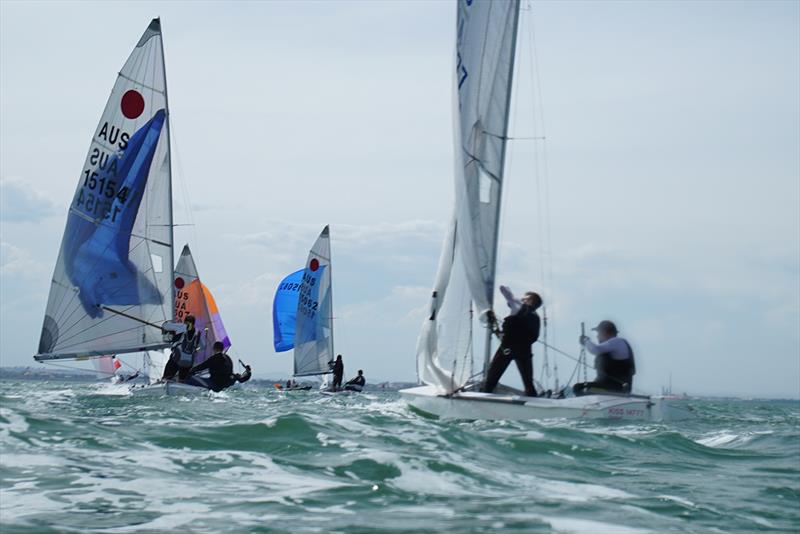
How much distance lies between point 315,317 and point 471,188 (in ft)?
96.0

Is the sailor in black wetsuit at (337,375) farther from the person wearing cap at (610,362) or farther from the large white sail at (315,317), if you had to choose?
the person wearing cap at (610,362)

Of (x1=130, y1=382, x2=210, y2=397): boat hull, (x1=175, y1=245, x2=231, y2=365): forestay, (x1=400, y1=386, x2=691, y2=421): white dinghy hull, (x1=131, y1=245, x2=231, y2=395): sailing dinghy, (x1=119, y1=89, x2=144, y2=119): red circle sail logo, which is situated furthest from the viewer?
(x1=175, y1=245, x2=231, y2=365): forestay

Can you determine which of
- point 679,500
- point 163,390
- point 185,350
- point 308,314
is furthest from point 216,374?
point 308,314

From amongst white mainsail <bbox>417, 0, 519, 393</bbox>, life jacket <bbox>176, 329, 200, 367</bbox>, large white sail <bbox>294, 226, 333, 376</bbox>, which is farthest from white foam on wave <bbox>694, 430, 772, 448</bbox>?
large white sail <bbox>294, 226, 333, 376</bbox>

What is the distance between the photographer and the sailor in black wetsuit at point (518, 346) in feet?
46.8

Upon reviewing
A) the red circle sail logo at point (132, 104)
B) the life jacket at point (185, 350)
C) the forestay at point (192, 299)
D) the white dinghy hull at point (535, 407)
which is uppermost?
the red circle sail logo at point (132, 104)

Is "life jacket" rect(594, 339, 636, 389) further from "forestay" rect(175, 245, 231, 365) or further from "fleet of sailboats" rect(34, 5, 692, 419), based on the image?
"forestay" rect(175, 245, 231, 365)

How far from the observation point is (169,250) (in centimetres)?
2252

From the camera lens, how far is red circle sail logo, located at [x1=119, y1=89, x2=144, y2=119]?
21906 millimetres

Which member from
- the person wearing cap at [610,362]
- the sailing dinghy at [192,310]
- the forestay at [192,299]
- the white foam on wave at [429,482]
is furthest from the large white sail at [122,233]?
the white foam on wave at [429,482]

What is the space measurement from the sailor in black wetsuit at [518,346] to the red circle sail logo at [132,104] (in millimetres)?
10945

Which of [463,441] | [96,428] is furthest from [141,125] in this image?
[463,441]

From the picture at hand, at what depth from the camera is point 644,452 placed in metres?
11.1

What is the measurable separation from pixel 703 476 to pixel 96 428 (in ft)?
21.0
